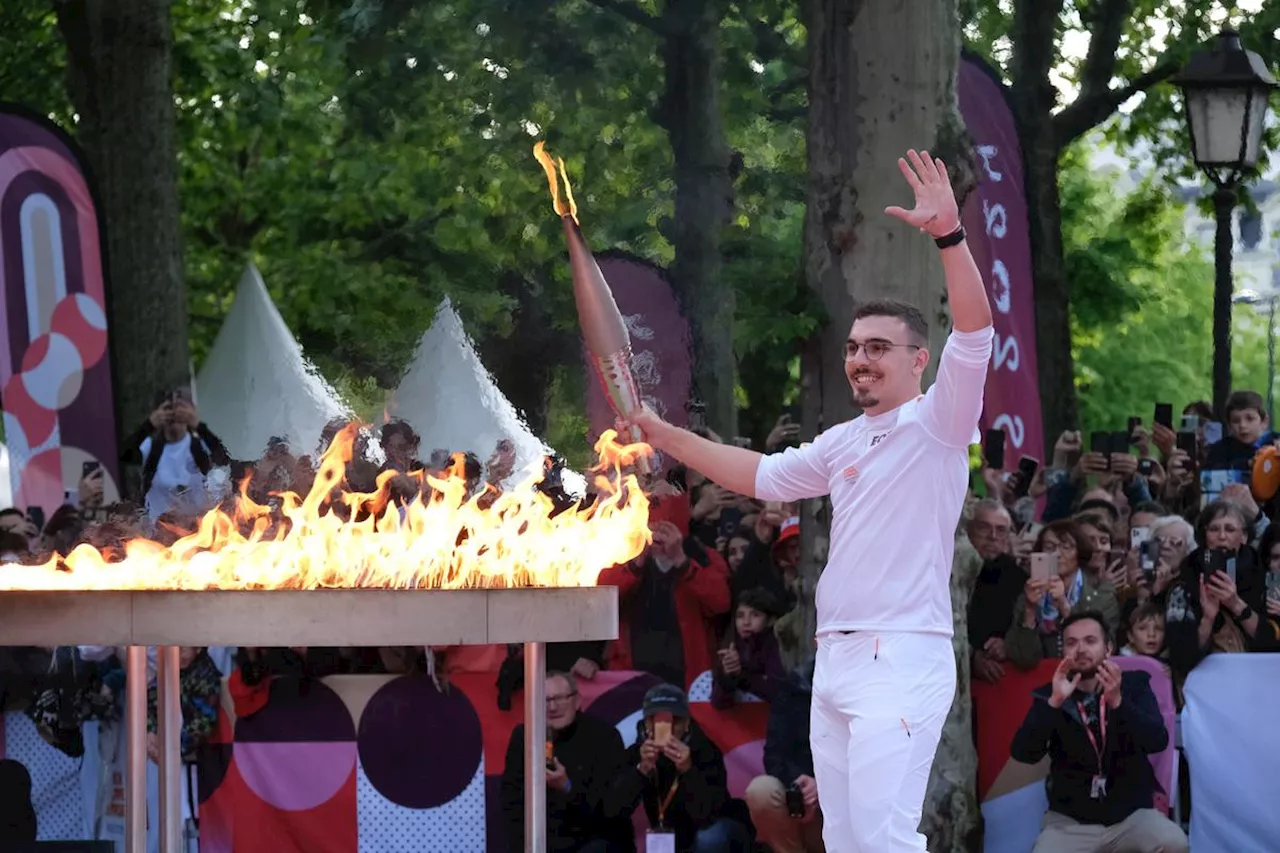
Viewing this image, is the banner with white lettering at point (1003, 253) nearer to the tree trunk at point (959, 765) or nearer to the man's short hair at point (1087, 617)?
the tree trunk at point (959, 765)

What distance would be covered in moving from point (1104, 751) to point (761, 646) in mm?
1726

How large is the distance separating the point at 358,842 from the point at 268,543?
12.6 feet

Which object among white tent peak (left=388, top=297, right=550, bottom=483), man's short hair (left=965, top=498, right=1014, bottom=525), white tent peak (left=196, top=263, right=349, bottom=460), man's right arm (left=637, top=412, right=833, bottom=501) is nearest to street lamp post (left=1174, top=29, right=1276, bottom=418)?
man's short hair (left=965, top=498, right=1014, bottom=525)

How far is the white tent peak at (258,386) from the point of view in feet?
53.5

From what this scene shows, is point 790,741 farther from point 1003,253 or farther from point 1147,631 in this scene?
point 1003,253

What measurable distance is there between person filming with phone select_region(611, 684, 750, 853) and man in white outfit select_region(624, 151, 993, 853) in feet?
10.5

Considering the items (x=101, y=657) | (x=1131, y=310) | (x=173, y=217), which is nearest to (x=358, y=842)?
(x=101, y=657)

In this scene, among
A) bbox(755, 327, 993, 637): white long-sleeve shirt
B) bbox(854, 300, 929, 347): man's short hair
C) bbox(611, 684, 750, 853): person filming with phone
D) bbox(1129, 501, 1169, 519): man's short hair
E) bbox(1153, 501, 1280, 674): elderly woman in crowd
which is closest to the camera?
bbox(755, 327, 993, 637): white long-sleeve shirt

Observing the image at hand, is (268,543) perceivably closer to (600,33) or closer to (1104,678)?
(1104,678)

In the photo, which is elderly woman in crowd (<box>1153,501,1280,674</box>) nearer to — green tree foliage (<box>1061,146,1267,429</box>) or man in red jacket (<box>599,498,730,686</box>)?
man in red jacket (<box>599,498,730,686</box>)

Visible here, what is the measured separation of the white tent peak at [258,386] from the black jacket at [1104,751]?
6.94 m

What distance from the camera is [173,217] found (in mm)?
18703

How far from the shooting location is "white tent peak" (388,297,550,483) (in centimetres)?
1487

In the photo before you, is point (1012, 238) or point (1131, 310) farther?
point (1131, 310)
